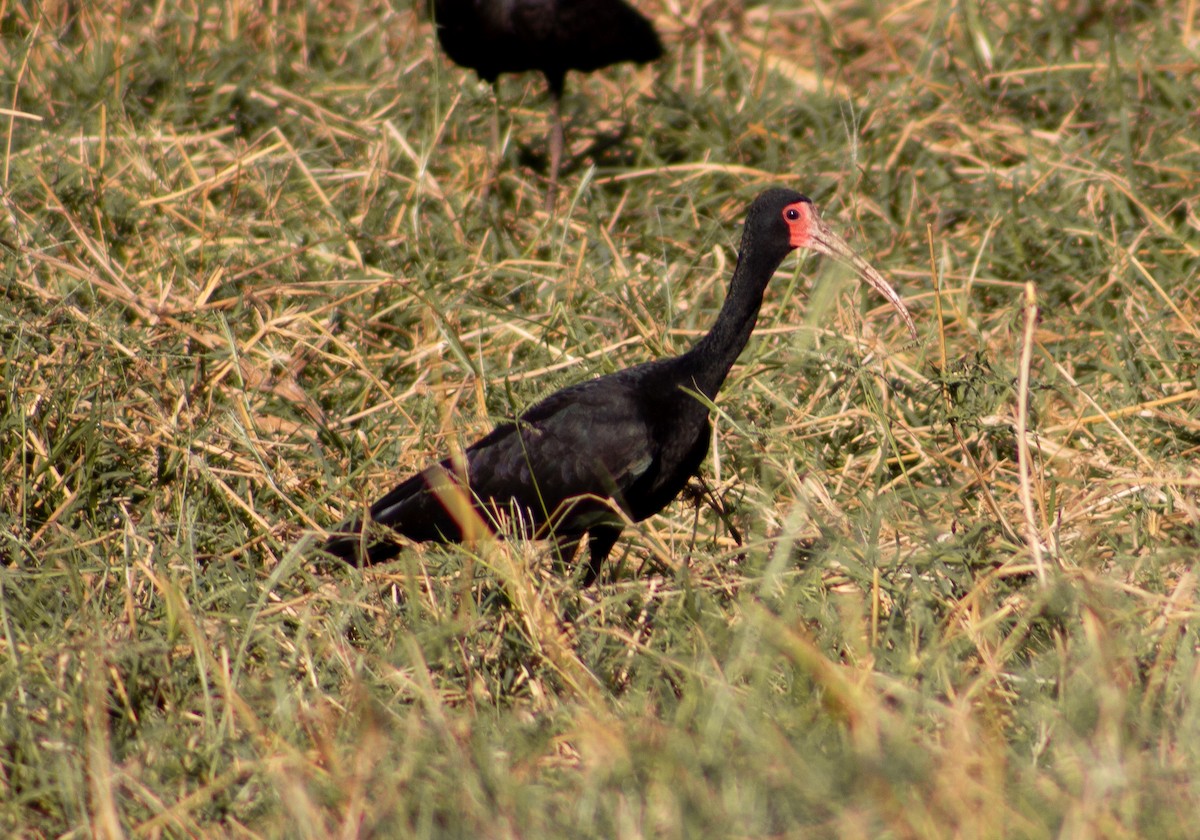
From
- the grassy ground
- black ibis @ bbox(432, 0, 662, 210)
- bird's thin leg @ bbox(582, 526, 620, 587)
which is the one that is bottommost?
bird's thin leg @ bbox(582, 526, 620, 587)

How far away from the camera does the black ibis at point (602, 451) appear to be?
12.5ft

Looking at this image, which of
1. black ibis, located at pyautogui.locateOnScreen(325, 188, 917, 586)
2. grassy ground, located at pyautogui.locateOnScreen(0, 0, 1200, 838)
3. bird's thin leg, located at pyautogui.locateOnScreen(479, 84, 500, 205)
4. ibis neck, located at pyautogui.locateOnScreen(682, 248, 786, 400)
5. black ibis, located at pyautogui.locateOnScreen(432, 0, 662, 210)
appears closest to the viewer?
grassy ground, located at pyautogui.locateOnScreen(0, 0, 1200, 838)

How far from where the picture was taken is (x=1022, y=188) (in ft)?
18.6

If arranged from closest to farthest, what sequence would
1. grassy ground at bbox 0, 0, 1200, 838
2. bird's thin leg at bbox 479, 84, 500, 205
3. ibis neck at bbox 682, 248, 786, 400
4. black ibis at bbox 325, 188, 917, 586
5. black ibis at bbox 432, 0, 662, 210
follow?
grassy ground at bbox 0, 0, 1200, 838, black ibis at bbox 325, 188, 917, 586, ibis neck at bbox 682, 248, 786, 400, bird's thin leg at bbox 479, 84, 500, 205, black ibis at bbox 432, 0, 662, 210

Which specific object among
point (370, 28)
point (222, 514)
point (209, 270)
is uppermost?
point (370, 28)

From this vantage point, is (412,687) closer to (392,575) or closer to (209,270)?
(392,575)

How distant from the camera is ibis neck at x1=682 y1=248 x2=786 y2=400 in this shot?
3.97 m

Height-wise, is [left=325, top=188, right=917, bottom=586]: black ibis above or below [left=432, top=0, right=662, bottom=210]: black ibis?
below

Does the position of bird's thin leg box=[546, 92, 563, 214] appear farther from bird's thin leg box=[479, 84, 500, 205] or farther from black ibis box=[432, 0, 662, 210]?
bird's thin leg box=[479, 84, 500, 205]

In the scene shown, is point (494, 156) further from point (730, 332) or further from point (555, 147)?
point (730, 332)

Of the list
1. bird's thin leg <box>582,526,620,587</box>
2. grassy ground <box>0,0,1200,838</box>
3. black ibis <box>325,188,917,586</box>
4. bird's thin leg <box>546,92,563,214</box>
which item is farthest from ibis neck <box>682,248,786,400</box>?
bird's thin leg <box>546,92,563,214</box>

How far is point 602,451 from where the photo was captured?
3.83 metres

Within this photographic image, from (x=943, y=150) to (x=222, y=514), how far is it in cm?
344

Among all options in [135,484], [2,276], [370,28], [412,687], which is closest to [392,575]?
[412,687]
